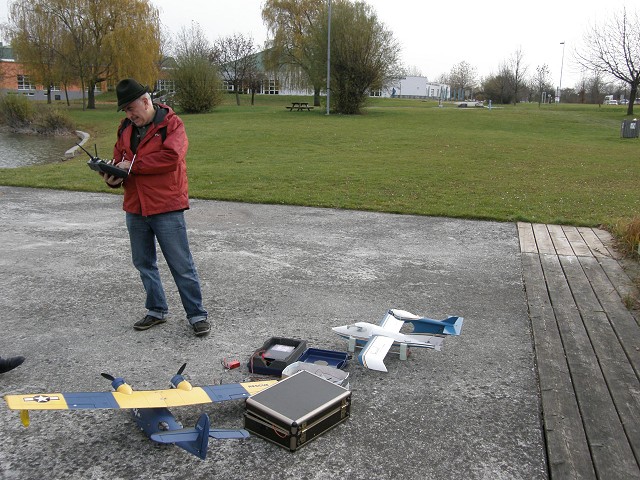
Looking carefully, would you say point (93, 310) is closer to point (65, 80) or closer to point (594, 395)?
point (594, 395)

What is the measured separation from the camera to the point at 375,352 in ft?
12.9

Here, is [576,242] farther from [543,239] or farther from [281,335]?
[281,335]

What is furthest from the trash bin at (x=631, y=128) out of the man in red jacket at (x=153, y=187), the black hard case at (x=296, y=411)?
the black hard case at (x=296, y=411)

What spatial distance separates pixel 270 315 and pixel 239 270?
4.56ft

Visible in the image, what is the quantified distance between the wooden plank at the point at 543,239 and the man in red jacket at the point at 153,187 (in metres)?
4.66

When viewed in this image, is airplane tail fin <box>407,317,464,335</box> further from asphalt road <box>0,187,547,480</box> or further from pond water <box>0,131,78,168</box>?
pond water <box>0,131,78,168</box>

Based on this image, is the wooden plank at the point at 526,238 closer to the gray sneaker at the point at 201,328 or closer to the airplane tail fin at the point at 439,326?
the airplane tail fin at the point at 439,326

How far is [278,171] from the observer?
14.0 meters

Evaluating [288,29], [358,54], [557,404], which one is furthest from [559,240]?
[288,29]

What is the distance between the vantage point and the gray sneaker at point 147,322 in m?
4.56

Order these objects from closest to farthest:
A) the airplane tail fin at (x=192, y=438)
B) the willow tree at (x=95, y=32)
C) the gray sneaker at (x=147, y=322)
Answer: the airplane tail fin at (x=192, y=438)
the gray sneaker at (x=147, y=322)
the willow tree at (x=95, y=32)

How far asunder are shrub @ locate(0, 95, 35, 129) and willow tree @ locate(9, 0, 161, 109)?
1164 cm

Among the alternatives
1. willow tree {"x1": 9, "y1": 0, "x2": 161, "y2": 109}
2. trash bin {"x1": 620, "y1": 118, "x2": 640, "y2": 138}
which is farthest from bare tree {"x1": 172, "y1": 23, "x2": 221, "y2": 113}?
trash bin {"x1": 620, "y1": 118, "x2": 640, "y2": 138}

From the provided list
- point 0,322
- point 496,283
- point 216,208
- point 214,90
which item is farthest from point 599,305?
point 214,90
